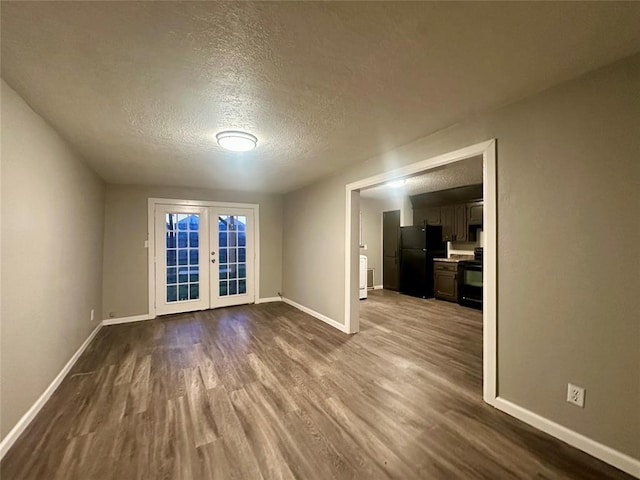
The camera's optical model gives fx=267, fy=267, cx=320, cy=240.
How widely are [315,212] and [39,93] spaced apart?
11.1 feet

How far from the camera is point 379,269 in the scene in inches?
291

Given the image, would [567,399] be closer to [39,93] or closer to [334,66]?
[334,66]

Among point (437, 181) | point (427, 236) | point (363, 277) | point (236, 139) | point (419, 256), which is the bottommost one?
point (363, 277)

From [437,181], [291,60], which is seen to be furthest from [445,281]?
[291,60]

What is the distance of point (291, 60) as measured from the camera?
1470 millimetres

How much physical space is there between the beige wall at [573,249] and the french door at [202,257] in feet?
14.2

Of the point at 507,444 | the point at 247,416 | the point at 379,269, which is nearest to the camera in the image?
the point at 507,444

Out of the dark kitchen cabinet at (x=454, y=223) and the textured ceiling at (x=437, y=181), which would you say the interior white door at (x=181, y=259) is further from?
the dark kitchen cabinet at (x=454, y=223)

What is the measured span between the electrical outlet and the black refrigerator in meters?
4.48

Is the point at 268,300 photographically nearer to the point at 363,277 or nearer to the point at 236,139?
the point at 363,277

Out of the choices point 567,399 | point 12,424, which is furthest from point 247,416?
point 567,399

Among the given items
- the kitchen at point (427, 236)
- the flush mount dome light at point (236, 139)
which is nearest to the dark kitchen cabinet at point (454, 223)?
the kitchen at point (427, 236)

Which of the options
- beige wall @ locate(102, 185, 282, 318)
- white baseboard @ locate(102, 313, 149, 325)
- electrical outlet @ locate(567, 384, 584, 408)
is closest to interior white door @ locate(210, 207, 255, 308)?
beige wall @ locate(102, 185, 282, 318)

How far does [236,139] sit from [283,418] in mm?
2352
